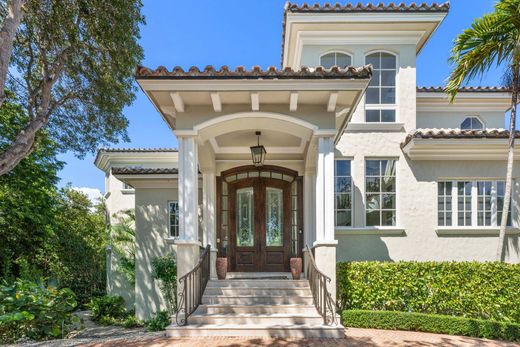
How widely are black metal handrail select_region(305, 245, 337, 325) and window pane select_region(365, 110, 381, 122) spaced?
4.96m

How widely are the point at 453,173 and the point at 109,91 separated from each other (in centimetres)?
1098

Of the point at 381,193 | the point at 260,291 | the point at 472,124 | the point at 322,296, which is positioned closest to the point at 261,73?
the point at 322,296

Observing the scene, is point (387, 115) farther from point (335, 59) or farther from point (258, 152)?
point (258, 152)

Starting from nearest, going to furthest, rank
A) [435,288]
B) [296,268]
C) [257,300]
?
[257,300] → [435,288] → [296,268]

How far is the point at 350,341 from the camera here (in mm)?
5918

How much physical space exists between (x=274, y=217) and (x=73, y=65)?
7.88m

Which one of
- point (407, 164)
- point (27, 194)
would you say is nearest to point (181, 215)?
point (407, 164)

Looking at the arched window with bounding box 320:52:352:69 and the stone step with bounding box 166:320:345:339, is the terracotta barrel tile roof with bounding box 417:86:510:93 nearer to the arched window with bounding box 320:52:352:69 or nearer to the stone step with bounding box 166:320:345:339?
the arched window with bounding box 320:52:352:69

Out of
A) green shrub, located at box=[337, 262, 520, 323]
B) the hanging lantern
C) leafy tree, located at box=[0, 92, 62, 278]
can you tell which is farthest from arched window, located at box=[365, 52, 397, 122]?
leafy tree, located at box=[0, 92, 62, 278]

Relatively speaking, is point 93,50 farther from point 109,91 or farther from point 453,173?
point 453,173

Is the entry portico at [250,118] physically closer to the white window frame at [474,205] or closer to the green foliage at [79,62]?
the white window frame at [474,205]

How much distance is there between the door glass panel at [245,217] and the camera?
31.5ft

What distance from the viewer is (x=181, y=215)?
21.9 feet

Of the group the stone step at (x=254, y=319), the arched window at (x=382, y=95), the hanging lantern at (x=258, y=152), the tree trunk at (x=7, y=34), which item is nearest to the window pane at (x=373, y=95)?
the arched window at (x=382, y=95)
